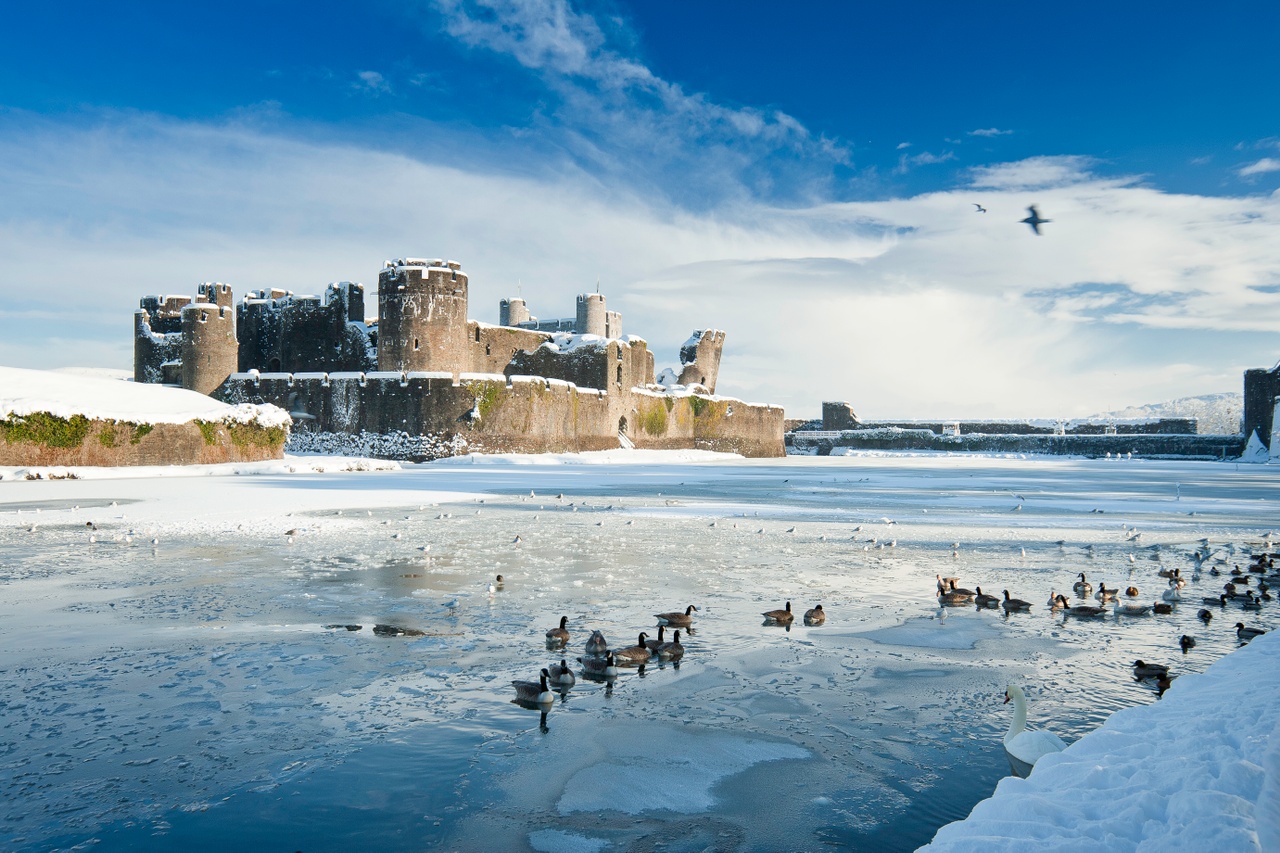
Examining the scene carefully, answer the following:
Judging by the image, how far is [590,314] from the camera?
4978cm

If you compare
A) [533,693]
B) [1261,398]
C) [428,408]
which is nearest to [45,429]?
[428,408]

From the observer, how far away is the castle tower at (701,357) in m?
55.1

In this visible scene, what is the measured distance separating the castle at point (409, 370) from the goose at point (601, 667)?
29.7 meters

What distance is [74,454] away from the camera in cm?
2388

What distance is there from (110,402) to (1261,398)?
52.8 metres

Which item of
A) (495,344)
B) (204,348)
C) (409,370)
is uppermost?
(495,344)

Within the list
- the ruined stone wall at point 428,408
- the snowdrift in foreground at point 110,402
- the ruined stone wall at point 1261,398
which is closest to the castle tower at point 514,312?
the ruined stone wall at point 428,408

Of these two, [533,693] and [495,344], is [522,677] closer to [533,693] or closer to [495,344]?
[533,693]

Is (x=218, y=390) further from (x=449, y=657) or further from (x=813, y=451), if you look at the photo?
(x=813, y=451)

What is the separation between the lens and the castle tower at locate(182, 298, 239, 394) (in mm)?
35906

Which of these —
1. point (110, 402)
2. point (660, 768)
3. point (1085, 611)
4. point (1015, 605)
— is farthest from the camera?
point (110, 402)

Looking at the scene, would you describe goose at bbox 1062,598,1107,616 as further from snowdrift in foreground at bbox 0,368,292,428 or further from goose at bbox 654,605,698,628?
snowdrift in foreground at bbox 0,368,292,428

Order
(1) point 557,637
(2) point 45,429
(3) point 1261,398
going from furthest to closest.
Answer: (3) point 1261,398 → (2) point 45,429 → (1) point 557,637

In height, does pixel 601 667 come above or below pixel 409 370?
below
